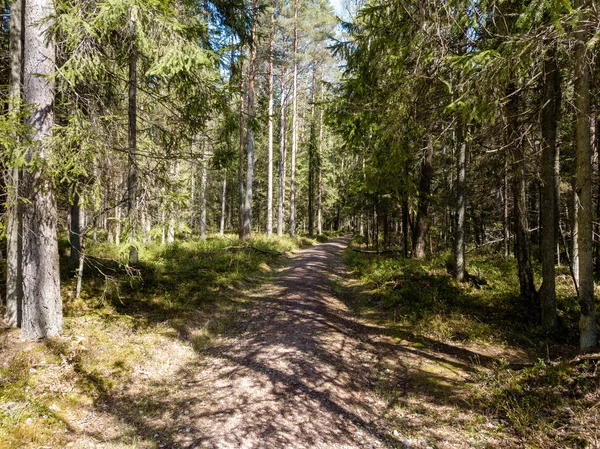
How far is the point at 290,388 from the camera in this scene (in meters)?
5.20

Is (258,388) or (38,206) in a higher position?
(38,206)

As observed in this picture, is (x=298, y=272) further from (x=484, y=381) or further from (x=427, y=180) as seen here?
(x=484, y=381)

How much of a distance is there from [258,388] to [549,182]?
285 inches

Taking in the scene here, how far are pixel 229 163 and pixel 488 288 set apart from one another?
9.29 meters

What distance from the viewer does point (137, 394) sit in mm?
5141

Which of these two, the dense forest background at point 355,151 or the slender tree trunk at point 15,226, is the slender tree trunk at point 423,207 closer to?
the dense forest background at point 355,151

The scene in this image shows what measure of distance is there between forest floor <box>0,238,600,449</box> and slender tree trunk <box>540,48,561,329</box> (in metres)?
1.53

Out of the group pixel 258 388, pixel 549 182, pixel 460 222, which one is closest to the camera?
pixel 258 388

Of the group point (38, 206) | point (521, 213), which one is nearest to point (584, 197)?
point (521, 213)

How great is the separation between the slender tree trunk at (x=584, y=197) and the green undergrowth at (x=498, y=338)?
2.15ft

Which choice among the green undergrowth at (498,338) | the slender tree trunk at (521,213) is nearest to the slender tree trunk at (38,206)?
the green undergrowth at (498,338)

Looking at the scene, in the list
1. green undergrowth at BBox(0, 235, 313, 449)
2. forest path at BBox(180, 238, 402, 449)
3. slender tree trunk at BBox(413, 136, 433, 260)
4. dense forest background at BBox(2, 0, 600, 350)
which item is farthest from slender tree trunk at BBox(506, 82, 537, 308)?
green undergrowth at BBox(0, 235, 313, 449)

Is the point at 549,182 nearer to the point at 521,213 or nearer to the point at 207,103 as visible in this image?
the point at 521,213

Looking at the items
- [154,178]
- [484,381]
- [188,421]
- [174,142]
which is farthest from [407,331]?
[174,142]
